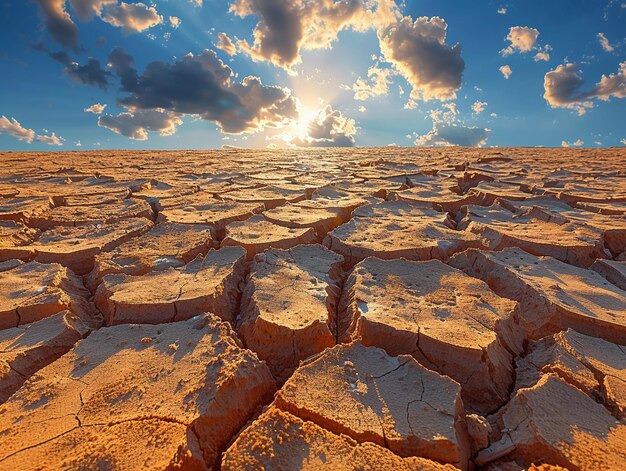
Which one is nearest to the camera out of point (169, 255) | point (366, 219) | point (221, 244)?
point (169, 255)

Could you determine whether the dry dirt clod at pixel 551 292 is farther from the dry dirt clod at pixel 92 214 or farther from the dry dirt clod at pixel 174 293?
the dry dirt clod at pixel 92 214

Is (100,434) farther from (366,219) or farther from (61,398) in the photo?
(366,219)

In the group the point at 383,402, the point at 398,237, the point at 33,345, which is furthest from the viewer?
the point at 398,237

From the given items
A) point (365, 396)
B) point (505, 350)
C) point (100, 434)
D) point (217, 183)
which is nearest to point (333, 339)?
point (365, 396)

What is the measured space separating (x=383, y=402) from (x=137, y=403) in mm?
646

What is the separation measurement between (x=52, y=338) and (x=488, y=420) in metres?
1.41

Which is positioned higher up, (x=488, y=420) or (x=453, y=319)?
(x=453, y=319)

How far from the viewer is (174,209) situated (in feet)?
9.40

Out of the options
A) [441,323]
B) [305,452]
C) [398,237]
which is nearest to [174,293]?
[305,452]

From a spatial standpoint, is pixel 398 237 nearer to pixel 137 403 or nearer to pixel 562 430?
pixel 562 430

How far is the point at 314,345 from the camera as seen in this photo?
1.16 metres

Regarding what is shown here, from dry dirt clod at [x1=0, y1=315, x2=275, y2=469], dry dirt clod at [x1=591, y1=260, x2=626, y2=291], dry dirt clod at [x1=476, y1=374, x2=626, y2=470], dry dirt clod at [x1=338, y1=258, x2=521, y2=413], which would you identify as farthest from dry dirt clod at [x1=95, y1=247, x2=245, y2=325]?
dry dirt clod at [x1=591, y1=260, x2=626, y2=291]

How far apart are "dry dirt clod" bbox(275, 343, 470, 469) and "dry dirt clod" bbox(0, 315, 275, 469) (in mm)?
163

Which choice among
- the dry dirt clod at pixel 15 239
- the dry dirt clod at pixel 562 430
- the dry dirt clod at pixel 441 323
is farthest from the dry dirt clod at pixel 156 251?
the dry dirt clod at pixel 562 430
